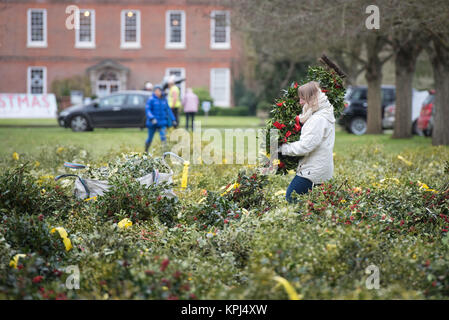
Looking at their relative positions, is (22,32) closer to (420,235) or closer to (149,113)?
(149,113)

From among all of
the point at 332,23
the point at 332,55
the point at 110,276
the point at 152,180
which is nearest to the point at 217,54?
the point at 332,55

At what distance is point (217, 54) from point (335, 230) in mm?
38359

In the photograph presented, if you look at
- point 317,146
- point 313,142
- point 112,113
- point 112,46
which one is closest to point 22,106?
point 112,46

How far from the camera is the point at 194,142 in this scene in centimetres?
1154

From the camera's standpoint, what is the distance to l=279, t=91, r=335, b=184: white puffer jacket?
5562mm

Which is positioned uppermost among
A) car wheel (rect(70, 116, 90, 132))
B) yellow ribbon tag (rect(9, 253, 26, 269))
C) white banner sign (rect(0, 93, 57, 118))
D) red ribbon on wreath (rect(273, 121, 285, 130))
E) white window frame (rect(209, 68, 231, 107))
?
white window frame (rect(209, 68, 231, 107))

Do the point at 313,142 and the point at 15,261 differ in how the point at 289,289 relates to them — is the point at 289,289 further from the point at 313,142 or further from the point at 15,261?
the point at 313,142

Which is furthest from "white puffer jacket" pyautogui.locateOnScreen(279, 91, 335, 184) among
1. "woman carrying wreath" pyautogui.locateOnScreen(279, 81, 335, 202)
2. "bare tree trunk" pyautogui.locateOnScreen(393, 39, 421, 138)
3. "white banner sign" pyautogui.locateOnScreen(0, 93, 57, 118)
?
"white banner sign" pyautogui.locateOnScreen(0, 93, 57, 118)

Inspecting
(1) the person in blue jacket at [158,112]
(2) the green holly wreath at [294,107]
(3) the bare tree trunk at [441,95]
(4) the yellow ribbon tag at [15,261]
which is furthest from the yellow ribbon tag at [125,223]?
(3) the bare tree trunk at [441,95]

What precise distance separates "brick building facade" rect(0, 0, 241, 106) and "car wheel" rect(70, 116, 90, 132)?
664 inches

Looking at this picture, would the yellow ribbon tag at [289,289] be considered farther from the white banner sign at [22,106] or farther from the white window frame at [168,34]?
the white window frame at [168,34]

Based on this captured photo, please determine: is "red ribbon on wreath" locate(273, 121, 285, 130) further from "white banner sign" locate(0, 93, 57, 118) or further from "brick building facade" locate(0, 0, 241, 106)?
"brick building facade" locate(0, 0, 241, 106)

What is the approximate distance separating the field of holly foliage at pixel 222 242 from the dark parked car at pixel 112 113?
17.9m

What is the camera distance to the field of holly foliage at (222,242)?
3.65 m
